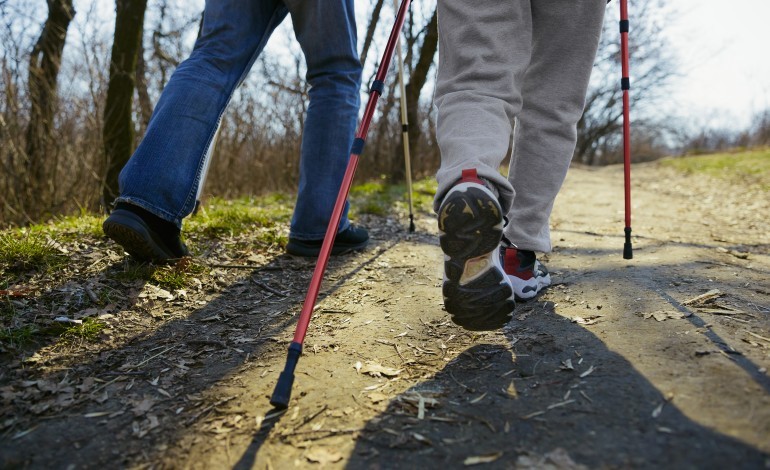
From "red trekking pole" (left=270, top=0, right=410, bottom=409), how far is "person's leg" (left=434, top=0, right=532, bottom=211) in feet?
0.77

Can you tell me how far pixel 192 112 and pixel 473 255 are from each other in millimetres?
1351

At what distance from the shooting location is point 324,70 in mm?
2533

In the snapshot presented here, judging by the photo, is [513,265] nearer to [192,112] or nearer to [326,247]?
[326,247]

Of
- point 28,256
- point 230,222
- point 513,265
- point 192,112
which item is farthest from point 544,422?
point 230,222

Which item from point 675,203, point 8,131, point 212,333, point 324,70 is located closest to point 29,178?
point 8,131

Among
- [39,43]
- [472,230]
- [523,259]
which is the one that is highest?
[39,43]

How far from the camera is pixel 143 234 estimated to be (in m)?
1.98

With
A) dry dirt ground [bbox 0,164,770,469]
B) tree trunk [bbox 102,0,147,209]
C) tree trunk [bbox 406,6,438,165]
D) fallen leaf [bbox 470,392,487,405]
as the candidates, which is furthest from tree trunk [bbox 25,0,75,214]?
fallen leaf [bbox 470,392,487,405]

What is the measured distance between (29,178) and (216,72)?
406 cm

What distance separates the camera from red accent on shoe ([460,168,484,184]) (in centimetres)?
141

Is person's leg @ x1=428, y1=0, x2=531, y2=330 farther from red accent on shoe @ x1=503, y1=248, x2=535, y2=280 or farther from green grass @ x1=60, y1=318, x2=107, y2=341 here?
green grass @ x1=60, y1=318, x2=107, y2=341

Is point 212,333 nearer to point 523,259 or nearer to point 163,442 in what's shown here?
point 163,442

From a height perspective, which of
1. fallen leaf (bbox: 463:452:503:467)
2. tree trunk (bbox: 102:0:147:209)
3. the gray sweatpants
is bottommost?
fallen leaf (bbox: 463:452:503:467)

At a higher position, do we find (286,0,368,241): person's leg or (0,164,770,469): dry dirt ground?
(286,0,368,241): person's leg
